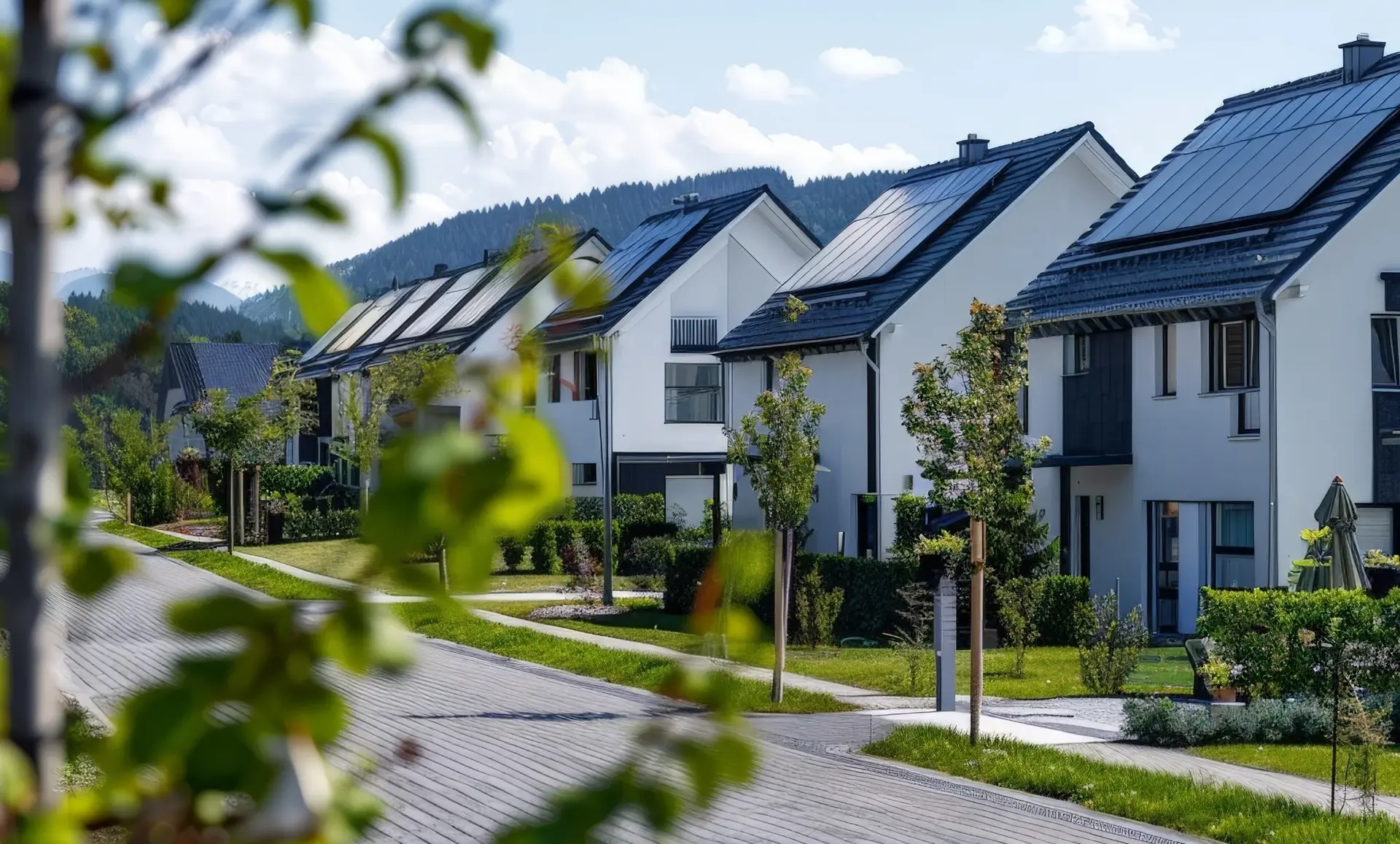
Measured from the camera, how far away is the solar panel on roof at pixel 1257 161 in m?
24.9

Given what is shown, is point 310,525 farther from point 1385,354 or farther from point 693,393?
point 1385,354

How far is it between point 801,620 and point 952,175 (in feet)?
50.9

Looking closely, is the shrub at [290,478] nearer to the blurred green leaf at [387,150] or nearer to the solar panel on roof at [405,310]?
the solar panel on roof at [405,310]

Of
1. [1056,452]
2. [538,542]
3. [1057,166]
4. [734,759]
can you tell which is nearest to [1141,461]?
[1056,452]

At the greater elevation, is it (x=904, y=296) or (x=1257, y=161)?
(x=1257, y=161)

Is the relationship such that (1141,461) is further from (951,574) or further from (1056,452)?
(951,574)

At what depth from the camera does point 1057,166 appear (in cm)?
3278

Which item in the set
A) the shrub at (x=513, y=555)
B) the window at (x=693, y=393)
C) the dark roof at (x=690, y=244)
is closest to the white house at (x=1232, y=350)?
the shrub at (x=513, y=555)

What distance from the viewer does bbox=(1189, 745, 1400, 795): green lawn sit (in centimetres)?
1288

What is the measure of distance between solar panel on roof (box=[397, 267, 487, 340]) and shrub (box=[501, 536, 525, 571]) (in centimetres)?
1713

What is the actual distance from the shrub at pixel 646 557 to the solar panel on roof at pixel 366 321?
104 feet

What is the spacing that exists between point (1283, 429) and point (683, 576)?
9.57 m

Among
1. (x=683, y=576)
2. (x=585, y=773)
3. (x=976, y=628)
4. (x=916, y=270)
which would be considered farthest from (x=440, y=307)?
(x=585, y=773)

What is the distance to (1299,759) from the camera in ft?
45.7
